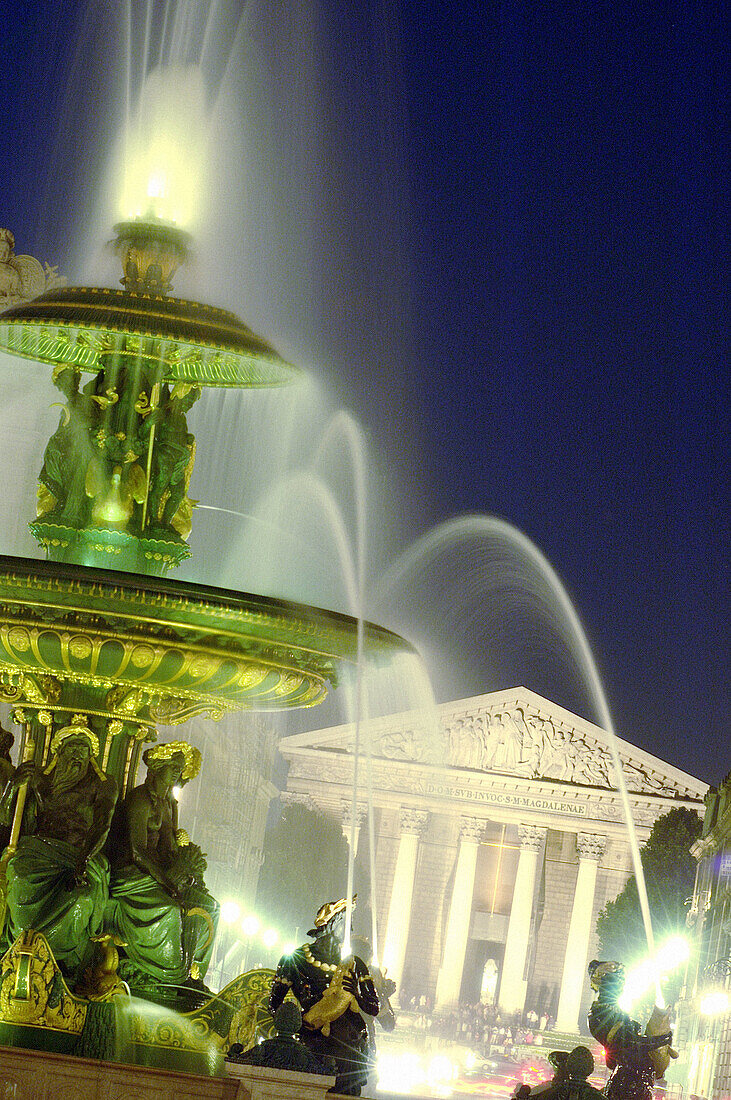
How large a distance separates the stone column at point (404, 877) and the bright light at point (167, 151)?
68.4m

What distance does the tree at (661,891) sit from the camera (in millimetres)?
65250

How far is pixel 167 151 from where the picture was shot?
478 inches

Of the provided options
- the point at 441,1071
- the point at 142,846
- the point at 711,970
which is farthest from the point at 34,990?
the point at 711,970

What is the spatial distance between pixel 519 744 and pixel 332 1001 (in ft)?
225

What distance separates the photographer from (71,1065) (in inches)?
370

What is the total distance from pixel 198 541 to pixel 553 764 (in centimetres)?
6015

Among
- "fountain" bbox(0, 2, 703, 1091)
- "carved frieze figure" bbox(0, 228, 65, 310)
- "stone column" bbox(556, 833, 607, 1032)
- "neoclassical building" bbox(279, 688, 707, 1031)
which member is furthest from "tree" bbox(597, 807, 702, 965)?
"fountain" bbox(0, 2, 703, 1091)

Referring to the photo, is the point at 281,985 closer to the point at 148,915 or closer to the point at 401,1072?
the point at 148,915

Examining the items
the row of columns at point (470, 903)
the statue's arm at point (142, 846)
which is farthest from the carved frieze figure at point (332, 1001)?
the row of columns at point (470, 903)

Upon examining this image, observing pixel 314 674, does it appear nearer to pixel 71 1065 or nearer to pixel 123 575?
pixel 123 575

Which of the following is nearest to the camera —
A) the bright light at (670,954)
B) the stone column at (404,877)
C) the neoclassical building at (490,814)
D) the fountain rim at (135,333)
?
the fountain rim at (135,333)

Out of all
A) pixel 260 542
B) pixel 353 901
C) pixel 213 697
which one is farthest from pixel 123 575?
→ pixel 260 542

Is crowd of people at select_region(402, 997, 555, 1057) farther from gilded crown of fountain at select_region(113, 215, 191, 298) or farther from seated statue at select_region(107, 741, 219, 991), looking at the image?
gilded crown of fountain at select_region(113, 215, 191, 298)

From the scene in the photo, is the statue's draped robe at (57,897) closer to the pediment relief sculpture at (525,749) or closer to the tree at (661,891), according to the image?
the tree at (661,891)
